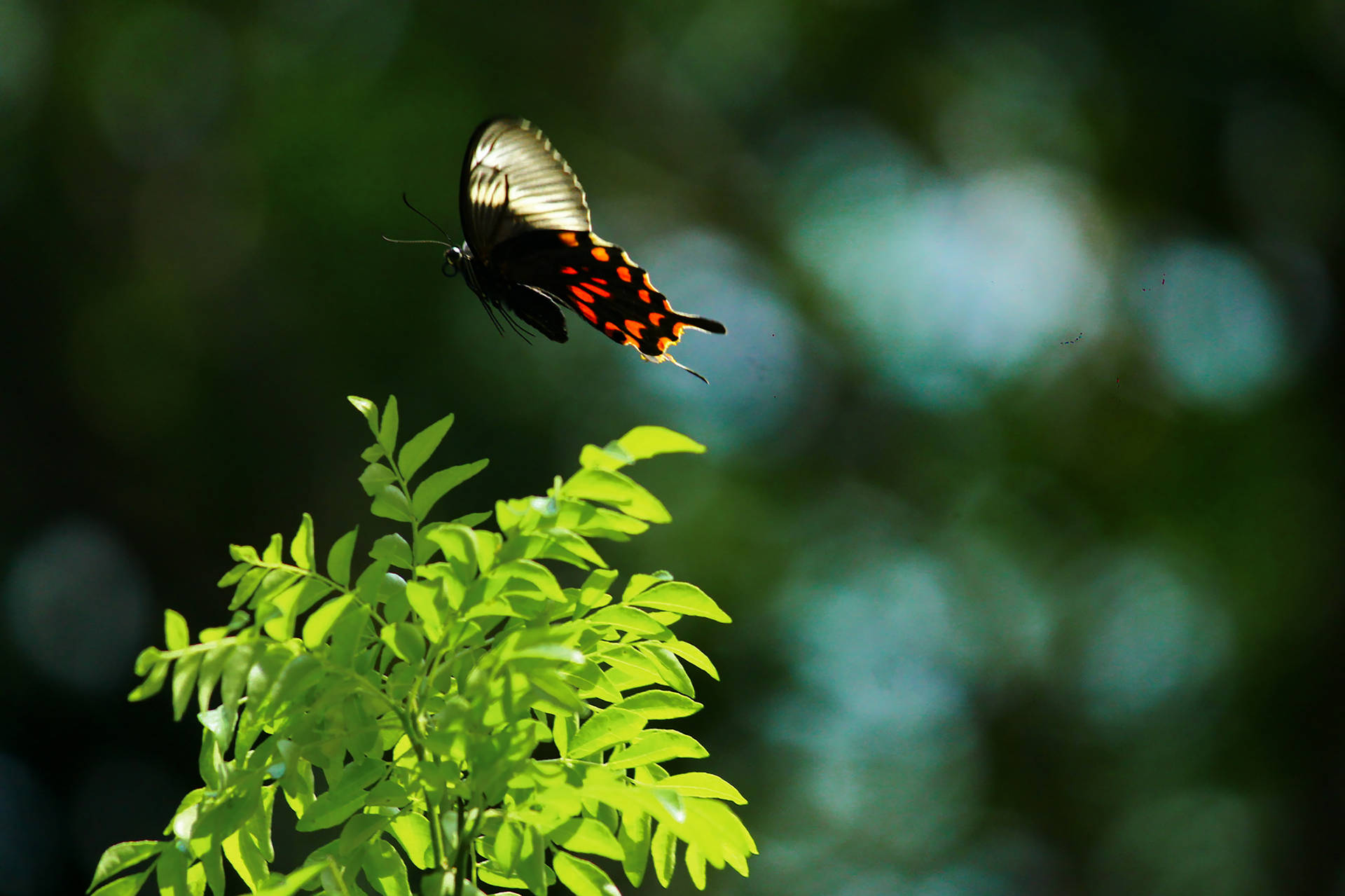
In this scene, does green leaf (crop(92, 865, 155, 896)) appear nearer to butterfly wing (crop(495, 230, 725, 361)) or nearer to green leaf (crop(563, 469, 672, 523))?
green leaf (crop(563, 469, 672, 523))

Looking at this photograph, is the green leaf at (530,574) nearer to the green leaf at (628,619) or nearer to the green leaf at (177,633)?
the green leaf at (628,619)

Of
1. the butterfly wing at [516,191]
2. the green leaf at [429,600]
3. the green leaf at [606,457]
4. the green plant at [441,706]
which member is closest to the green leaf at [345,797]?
the green plant at [441,706]

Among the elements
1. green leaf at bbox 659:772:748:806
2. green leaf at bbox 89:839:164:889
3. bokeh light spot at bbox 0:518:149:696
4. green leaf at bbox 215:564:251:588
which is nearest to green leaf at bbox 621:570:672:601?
green leaf at bbox 659:772:748:806

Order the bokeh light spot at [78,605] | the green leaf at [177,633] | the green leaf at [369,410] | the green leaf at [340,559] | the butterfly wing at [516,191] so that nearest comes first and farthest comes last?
1. the green leaf at [177,633]
2. the green leaf at [340,559]
3. the green leaf at [369,410]
4. the butterfly wing at [516,191]
5. the bokeh light spot at [78,605]

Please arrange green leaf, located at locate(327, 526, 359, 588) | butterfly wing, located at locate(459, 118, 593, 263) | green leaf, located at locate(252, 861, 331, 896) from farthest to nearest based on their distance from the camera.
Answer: butterfly wing, located at locate(459, 118, 593, 263) < green leaf, located at locate(327, 526, 359, 588) < green leaf, located at locate(252, 861, 331, 896)

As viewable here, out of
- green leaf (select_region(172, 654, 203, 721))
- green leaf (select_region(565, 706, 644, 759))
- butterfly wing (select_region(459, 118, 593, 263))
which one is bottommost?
green leaf (select_region(172, 654, 203, 721))

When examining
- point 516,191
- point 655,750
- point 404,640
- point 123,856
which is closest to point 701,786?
point 655,750

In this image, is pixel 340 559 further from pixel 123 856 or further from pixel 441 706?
pixel 123 856
